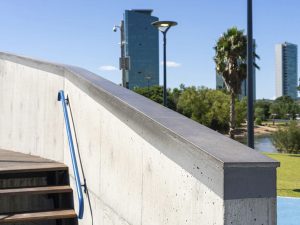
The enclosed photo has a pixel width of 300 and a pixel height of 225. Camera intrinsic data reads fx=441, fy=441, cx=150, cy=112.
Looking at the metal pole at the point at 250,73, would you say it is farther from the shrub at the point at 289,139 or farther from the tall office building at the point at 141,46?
the tall office building at the point at 141,46

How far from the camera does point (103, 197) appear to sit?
14.3 ft

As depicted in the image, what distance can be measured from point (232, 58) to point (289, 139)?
23.8ft

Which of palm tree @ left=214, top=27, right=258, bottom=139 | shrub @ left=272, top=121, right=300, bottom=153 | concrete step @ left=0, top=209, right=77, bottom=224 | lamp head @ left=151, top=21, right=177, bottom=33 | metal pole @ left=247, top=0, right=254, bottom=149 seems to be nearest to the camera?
concrete step @ left=0, top=209, right=77, bottom=224

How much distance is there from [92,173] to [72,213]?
1.58 feet

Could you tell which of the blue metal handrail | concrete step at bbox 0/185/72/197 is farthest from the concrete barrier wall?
concrete step at bbox 0/185/72/197

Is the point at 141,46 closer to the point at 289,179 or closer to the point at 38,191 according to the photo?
the point at 289,179

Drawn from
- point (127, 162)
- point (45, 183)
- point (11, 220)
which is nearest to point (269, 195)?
point (127, 162)

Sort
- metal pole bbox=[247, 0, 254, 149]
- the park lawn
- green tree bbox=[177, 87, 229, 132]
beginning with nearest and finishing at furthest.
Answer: metal pole bbox=[247, 0, 254, 149] → the park lawn → green tree bbox=[177, 87, 229, 132]

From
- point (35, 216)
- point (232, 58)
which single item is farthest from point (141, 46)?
point (35, 216)

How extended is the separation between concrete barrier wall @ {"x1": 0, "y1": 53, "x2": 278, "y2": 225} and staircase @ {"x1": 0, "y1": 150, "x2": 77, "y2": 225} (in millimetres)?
215

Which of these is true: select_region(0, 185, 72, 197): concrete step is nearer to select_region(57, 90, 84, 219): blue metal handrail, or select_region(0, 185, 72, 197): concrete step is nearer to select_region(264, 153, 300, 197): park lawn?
select_region(57, 90, 84, 219): blue metal handrail

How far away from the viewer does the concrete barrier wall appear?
2.69 metres

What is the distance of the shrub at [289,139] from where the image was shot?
31259 millimetres

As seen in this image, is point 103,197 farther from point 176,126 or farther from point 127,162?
point 176,126
